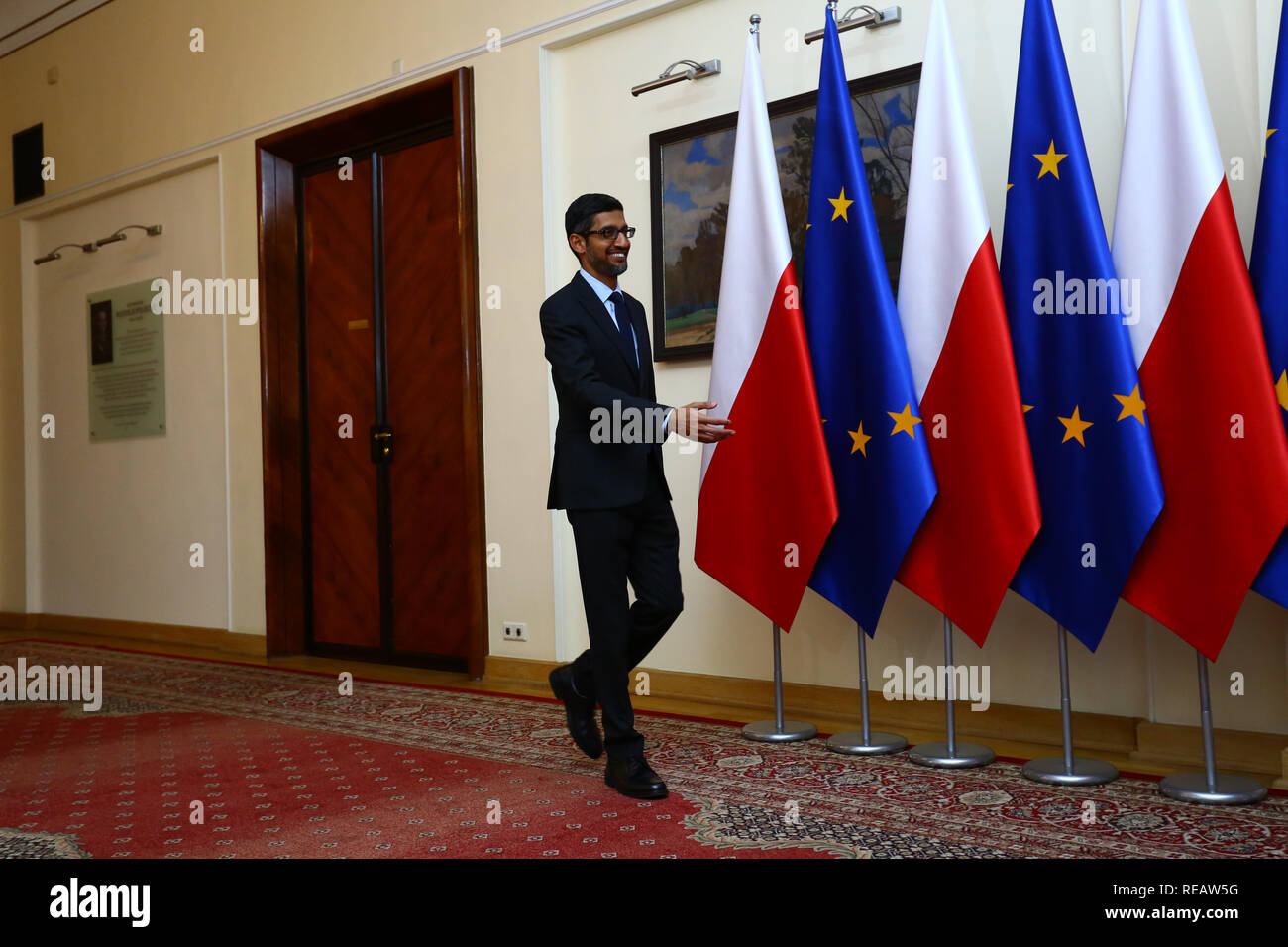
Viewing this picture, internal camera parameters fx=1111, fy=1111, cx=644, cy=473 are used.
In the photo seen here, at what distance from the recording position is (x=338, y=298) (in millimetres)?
6188

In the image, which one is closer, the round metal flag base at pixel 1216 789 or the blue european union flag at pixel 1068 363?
the round metal flag base at pixel 1216 789

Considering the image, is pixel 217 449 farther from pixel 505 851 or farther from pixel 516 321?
pixel 505 851

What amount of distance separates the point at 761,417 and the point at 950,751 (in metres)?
1.22

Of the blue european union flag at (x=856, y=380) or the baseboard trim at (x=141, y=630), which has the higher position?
the blue european union flag at (x=856, y=380)

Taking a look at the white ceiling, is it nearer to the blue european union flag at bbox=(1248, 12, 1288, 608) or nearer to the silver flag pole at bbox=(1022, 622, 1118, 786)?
the blue european union flag at bbox=(1248, 12, 1288, 608)

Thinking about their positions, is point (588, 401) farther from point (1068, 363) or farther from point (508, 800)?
point (1068, 363)

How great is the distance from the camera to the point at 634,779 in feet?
10.0

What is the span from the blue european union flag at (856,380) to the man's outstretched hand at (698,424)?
2.43 feet

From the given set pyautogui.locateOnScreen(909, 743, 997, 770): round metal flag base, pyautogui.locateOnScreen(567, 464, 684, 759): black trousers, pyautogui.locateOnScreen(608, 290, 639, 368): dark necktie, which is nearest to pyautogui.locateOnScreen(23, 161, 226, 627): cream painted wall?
pyautogui.locateOnScreen(608, 290, 639, 368): dark necktie

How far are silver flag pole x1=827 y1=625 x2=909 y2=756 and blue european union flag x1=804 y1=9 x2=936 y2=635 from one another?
15 centimetres

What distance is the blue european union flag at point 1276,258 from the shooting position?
282 cm

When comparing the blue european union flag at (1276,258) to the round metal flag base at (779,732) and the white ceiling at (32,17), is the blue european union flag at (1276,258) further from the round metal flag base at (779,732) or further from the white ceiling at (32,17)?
the white ceiling at (32,17)

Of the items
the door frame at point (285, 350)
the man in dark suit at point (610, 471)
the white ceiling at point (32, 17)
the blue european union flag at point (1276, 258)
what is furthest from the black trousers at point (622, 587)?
the white ceiling at point (32, 17)
